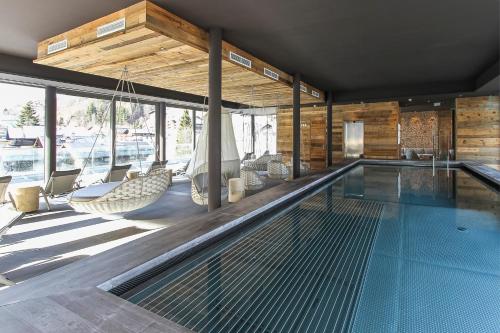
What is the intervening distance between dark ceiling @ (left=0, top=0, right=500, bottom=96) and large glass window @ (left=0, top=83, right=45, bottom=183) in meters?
1.80

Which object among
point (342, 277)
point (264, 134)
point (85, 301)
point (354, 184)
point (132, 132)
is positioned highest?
point (264, 134)

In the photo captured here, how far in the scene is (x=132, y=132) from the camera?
912cm

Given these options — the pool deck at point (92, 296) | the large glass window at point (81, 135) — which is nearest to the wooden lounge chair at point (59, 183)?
the large glass window at point (81, 135)

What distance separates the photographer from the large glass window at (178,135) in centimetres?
1027

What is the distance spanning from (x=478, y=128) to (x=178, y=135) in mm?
10046

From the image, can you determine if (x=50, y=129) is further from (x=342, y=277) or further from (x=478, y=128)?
(x=478, y=128)

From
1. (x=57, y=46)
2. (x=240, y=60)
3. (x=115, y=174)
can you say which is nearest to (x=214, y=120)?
(x=240, y=60)

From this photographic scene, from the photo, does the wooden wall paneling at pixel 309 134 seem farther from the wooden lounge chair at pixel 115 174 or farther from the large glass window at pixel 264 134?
the wooden lounge chair at pixel 115 174

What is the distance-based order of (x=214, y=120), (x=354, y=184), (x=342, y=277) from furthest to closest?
1. (x=354, y=184)
2. (x=214, y=120)
3. (x=342, y=277)

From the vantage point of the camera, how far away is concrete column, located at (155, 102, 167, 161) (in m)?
9.64

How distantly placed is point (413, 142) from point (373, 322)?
15.7 meters

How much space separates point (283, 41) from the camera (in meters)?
4.35

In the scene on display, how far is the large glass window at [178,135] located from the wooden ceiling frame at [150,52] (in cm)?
388

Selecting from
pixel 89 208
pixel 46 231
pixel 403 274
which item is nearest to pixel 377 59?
pixel 403 274
